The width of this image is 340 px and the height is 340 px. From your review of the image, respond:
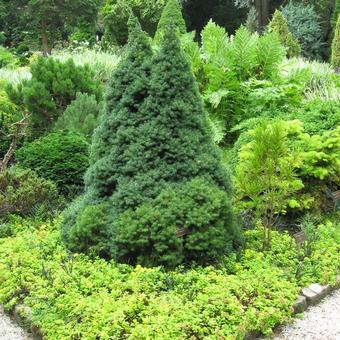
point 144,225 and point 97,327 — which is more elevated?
point 144,225

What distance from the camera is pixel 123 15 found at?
1880 cm

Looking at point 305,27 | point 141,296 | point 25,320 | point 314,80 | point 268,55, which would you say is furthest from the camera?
point 305,27

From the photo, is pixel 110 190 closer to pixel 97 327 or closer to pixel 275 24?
pixel 97 327

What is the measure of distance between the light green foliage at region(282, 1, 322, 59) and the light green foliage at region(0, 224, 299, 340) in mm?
20604

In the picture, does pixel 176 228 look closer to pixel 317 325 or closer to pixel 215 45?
pixel 317 325

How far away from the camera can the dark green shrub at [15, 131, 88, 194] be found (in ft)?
22.8

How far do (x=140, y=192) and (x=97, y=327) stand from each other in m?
1.31

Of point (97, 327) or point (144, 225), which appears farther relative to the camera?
point (144, 225)

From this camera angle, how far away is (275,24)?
61.7 ft

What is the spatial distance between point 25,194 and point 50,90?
3.34m

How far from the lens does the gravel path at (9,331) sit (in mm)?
4238

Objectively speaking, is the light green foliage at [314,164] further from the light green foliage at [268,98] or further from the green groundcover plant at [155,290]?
the light green foliage at [268,98]

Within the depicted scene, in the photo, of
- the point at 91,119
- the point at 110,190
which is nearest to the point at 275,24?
the point at 91,119

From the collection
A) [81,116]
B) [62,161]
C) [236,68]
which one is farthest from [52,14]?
[62,161]
